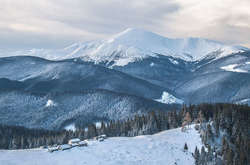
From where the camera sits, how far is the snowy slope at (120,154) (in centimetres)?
9369

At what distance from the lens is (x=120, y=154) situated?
98938mm

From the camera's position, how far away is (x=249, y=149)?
103562mm

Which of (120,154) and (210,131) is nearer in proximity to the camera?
(120,154)

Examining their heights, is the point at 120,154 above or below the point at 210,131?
below

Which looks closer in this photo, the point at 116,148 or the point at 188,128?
the point at 116,148

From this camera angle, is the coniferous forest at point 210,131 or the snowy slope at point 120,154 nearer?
the snowy slope at point 120,154

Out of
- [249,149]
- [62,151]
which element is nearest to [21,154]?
→ [62,151]

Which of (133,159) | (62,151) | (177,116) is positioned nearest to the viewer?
(133,159)

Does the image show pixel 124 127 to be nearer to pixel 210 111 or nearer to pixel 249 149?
pixel 210 111

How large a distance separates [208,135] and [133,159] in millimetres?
32591

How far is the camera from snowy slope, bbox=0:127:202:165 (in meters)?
93.7

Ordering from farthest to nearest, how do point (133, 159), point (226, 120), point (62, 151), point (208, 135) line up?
point (226, 120) → point (208, 135) → point (62, 151) → point (133, 159)

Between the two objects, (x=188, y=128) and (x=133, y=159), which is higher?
(x=188, y=128)

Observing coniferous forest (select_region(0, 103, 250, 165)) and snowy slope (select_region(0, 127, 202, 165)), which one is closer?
snowy slope (select_region(0, 127, 202, 165))
